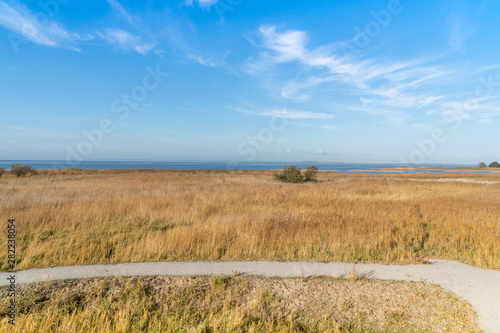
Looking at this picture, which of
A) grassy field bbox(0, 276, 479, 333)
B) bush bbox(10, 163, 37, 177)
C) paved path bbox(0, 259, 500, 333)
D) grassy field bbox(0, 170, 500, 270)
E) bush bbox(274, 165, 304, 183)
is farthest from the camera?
bush bbox(10, 163, 37, 177)

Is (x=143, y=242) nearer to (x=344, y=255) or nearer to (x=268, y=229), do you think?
(x=268, y=229)

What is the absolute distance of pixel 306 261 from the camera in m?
7.20

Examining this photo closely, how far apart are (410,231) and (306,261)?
589 centimetres

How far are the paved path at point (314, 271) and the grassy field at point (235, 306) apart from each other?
1.25 feet

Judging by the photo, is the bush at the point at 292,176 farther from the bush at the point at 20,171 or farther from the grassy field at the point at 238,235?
the bush at the point at 20,171

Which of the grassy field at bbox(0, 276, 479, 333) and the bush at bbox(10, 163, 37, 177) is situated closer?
the grassy field at bbox(0, 276, 479, 333)

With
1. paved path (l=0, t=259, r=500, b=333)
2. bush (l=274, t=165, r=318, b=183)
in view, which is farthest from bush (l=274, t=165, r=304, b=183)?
paved path (l=0, t=259, r=500, b=333)


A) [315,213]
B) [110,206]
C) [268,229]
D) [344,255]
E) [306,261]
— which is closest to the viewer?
[306,261]

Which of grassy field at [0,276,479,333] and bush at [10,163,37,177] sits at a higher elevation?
bush at [10,163,37,177]

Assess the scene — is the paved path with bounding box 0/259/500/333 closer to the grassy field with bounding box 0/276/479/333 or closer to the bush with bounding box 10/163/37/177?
the grassy field with bounding box 0/276/479/333

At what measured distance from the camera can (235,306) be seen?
5023 mm

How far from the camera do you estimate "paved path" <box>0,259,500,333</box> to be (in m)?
5.68

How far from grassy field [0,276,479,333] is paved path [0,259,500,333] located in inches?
15.0

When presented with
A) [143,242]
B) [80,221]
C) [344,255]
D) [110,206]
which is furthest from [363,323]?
[110,206]
